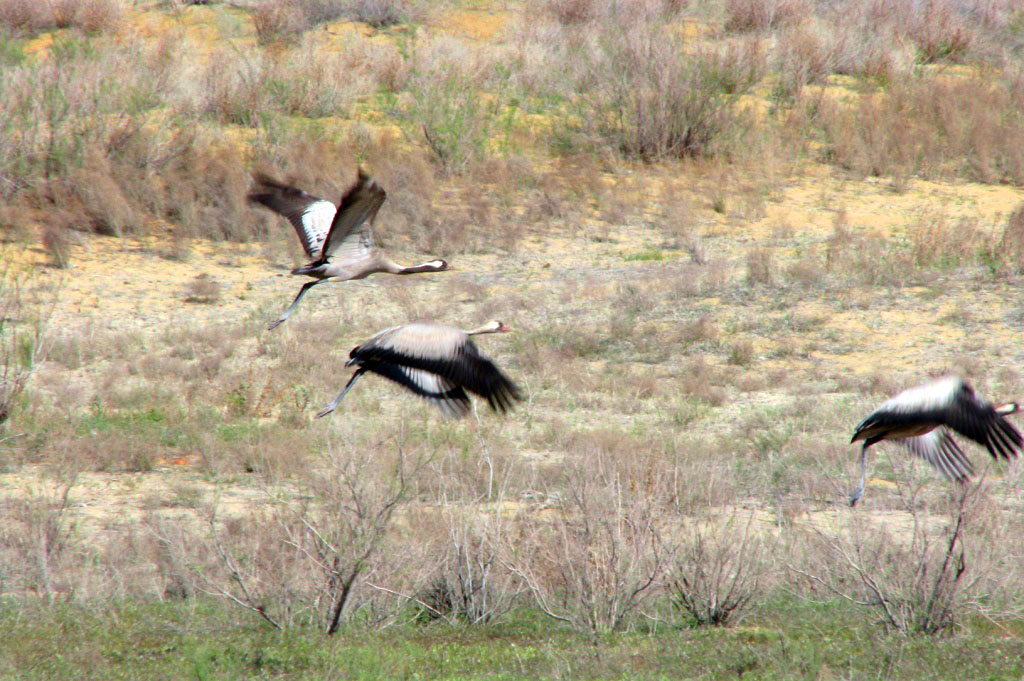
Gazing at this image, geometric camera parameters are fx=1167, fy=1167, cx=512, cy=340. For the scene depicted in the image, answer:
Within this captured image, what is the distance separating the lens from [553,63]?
23.3m

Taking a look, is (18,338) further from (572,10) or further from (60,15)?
(572,10)

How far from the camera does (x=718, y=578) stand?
855 centimetres

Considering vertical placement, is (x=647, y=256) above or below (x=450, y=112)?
below

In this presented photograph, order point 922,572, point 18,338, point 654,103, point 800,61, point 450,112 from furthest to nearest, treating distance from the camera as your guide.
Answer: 1. point 800,61
2. point 654,103
3. point 450,112
4. point 18,338
5. point 922,572

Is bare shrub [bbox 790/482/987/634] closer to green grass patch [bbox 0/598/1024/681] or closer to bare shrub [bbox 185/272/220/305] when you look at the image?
green grass patch [bbox 0/598/1024/681]

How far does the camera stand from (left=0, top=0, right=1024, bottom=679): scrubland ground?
819cm

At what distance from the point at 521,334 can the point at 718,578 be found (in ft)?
21.9

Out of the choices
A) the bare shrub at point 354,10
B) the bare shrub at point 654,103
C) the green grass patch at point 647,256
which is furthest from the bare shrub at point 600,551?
the bare shrub at point 354,10

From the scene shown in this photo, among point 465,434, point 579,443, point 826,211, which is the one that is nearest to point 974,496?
point 579,443

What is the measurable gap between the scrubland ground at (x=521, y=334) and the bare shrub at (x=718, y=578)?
0.03 m

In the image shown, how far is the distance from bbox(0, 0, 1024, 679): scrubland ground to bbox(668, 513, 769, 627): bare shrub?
0.03 metres

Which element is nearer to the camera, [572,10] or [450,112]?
[450,112]

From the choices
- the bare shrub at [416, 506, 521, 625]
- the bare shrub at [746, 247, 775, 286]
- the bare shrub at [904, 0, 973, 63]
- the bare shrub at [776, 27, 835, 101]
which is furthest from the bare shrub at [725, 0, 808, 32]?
the bare shrub at [416, 506, 521, 625]

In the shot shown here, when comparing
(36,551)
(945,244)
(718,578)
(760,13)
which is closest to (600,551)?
(718,578)
